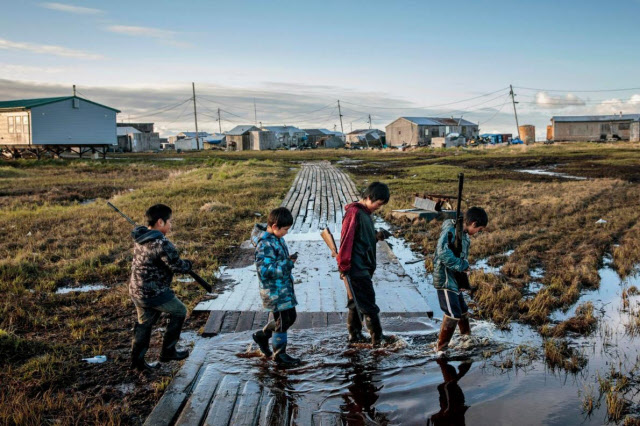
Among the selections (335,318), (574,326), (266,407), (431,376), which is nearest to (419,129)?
(574,326)

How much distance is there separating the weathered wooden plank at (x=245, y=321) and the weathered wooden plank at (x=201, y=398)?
3.32 ft

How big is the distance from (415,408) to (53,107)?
1657 inches

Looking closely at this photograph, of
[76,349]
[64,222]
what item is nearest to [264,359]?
[76,349]

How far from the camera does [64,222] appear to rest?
12781 mm

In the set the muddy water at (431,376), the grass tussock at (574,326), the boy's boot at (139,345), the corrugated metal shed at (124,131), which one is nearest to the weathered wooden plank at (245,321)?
the muddy water at (431,376)

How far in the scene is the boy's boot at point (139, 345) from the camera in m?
4.58

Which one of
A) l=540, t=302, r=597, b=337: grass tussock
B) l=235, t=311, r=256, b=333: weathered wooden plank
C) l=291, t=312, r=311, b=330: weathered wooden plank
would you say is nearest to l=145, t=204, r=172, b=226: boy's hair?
l=235, t=311, r=256, b=333: weathered wooden plank

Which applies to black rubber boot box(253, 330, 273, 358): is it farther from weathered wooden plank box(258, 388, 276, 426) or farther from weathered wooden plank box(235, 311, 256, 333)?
weathered wooden plank box(235, 311, 256, 333)

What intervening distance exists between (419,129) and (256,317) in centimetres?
7772

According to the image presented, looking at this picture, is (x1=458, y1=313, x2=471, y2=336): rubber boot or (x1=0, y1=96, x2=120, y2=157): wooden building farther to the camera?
(x1=0, y1=96, x2=120, y2=157): wooden building

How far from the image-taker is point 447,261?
481 cm

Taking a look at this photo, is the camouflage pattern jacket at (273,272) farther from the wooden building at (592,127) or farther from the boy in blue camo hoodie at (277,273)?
the wooden building at (592,127)

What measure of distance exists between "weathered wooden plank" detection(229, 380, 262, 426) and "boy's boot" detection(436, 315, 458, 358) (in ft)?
6.03

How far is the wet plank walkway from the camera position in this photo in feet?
12.6
